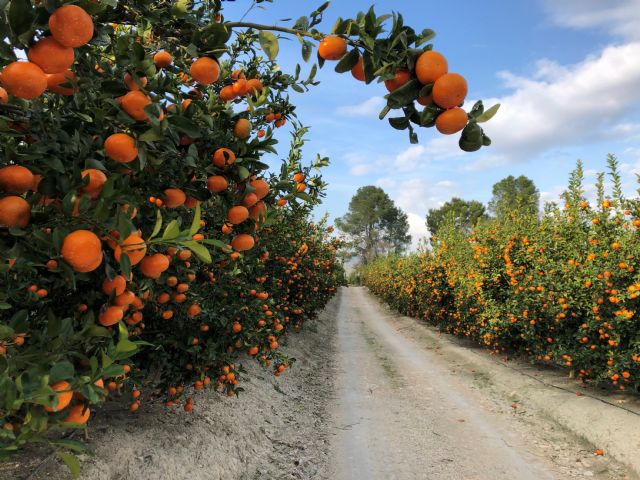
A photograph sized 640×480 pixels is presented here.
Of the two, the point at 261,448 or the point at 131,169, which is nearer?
the point at 131,169

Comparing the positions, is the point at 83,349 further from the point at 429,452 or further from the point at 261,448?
the point at 429,452

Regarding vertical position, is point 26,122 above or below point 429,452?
above

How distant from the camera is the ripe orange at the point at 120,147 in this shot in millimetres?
1330

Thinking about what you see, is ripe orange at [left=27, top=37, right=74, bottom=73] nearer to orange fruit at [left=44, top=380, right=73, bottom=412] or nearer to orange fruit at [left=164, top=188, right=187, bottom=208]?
orange fruit at [left=164, top=188, right=187, bottom=208]

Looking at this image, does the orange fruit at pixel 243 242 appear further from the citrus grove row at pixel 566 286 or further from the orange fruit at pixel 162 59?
the citrus grove row at pixel 566 286

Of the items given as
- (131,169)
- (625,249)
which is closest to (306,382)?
(625,249)

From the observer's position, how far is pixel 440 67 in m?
1.23

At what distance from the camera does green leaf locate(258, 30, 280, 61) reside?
1.57 m

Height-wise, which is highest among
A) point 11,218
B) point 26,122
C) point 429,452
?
point 26,122

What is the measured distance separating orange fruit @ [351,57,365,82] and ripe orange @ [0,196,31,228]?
44.0 inches

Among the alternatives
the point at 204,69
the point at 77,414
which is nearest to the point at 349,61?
the point at 204,69

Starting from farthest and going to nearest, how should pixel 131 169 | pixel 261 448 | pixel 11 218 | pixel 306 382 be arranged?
pixel 306 382 → pixel 261 448 → pixel 131 169 → pixel 11 218

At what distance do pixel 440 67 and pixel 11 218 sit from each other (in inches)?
52.8

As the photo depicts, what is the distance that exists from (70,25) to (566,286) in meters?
6.98
